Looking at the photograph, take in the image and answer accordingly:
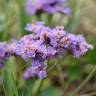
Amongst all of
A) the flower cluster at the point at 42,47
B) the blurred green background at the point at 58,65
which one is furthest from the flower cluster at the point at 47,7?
the flower cluster at the point at 42,47

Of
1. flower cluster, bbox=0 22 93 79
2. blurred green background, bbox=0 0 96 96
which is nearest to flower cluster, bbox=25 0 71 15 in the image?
blurred green background, bbox=0 0 96 96

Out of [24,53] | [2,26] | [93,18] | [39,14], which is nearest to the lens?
[24,53]

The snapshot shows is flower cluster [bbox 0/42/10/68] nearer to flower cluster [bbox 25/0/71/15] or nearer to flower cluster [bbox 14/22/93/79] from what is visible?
flower cluster [bbox 14/22/93/79]

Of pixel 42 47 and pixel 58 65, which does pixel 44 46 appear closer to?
pixel 42 47

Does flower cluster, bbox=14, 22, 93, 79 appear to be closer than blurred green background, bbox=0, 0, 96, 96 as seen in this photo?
Yes

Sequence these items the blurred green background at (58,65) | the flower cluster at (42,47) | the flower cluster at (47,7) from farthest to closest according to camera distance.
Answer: the flower cluster at (47,7), the blurred green background at (58,65), the flower cluster at (42,47)

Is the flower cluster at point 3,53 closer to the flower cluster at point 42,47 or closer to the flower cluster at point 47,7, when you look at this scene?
the flower cluster at point 42,47

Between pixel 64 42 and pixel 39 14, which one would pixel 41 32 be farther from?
pixel 39 14

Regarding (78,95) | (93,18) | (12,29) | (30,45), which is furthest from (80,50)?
(93,18)

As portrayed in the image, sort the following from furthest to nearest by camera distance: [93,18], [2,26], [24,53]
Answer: [93,18], [2,26], [24,53]
